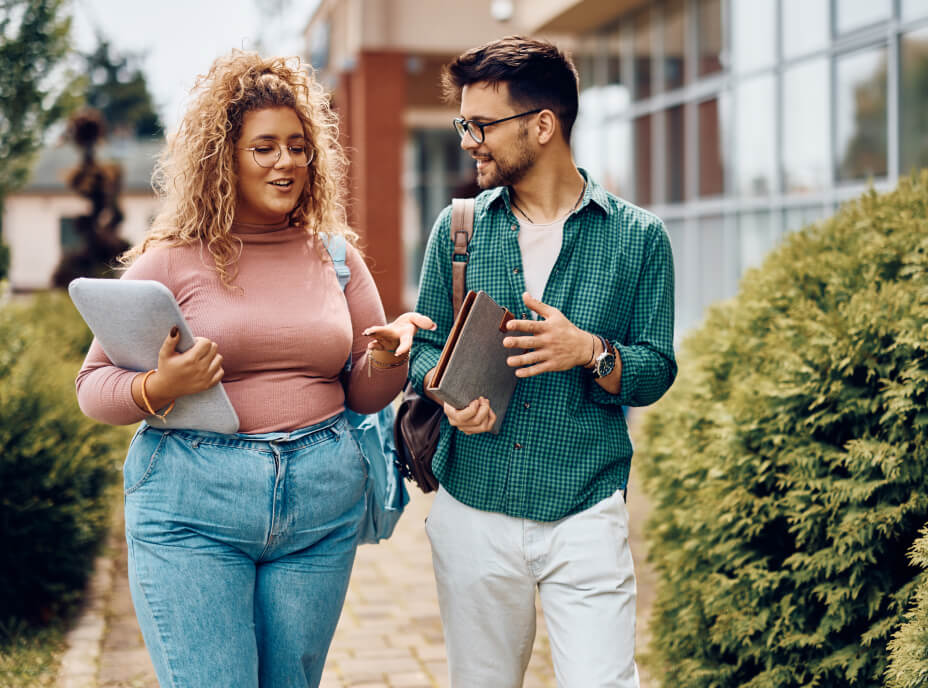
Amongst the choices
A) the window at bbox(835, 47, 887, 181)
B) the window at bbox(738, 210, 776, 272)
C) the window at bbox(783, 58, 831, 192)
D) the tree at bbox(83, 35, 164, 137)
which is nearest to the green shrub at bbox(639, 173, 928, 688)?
the window at bbox(835, 47, 887, 181)

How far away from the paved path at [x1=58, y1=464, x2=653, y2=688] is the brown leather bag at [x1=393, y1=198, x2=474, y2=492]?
1570 mm

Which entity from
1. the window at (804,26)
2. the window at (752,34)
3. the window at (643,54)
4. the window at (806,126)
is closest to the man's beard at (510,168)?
the window at (806,126)

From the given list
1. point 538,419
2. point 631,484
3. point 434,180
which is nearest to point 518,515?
point 538,419

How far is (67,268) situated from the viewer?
1769 centimetres

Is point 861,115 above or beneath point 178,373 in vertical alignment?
above

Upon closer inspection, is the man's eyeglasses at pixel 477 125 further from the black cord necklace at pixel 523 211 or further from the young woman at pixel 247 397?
the young woman at pixel 247 397

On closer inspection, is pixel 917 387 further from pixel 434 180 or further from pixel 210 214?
pixel 434 180

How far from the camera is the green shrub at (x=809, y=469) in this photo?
2.97 m

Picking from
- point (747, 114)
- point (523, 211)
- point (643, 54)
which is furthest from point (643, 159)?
point (523, 211)

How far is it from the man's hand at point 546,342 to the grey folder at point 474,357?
0.22 feet

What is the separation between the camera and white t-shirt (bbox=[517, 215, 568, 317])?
9.39ft

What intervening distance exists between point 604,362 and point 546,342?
0.65 ft

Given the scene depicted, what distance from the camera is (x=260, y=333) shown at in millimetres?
2635

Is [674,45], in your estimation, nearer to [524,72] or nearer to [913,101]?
[913,101]
